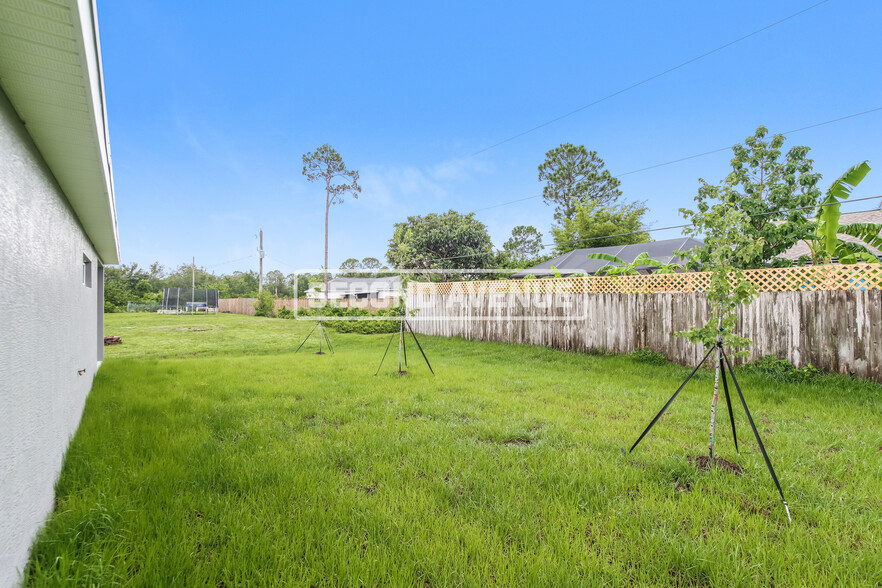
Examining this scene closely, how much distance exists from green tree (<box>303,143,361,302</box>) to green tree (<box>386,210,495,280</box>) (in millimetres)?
6779

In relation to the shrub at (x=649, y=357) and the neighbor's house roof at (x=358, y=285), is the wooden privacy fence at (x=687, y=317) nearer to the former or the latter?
the shrub at (x=649, y=357)

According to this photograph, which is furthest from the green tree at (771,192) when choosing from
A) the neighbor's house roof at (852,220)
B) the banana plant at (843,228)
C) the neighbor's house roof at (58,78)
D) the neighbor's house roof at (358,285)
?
the neighbor's house roof at (358,285)

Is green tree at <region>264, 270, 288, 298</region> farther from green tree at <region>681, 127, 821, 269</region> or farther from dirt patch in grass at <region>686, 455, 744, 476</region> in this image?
dirt patch in grass at <region>686, 455, 744, 476</region>

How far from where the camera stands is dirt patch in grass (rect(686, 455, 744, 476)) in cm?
262

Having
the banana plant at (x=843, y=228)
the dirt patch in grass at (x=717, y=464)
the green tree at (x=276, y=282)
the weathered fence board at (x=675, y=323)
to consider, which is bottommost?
the dirt patch in grass at (x=717, y=464)

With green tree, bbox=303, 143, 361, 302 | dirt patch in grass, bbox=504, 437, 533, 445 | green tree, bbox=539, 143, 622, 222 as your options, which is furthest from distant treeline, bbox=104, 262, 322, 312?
dirt patch in grass, bbox=504, 437, 533, 445

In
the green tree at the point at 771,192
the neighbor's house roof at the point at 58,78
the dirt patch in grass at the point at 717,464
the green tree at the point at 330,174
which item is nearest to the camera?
the neighbor's house roof at the point at 58,78

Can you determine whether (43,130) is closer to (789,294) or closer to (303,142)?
(789,294)

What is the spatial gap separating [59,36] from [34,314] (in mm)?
1521

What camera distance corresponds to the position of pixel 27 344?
5.59 feet

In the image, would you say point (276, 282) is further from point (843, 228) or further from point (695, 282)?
point (843, 228)

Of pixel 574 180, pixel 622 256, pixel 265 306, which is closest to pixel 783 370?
pixel 622 256

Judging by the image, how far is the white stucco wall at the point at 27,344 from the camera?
1.39 m

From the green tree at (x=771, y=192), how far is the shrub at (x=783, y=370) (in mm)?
2661
